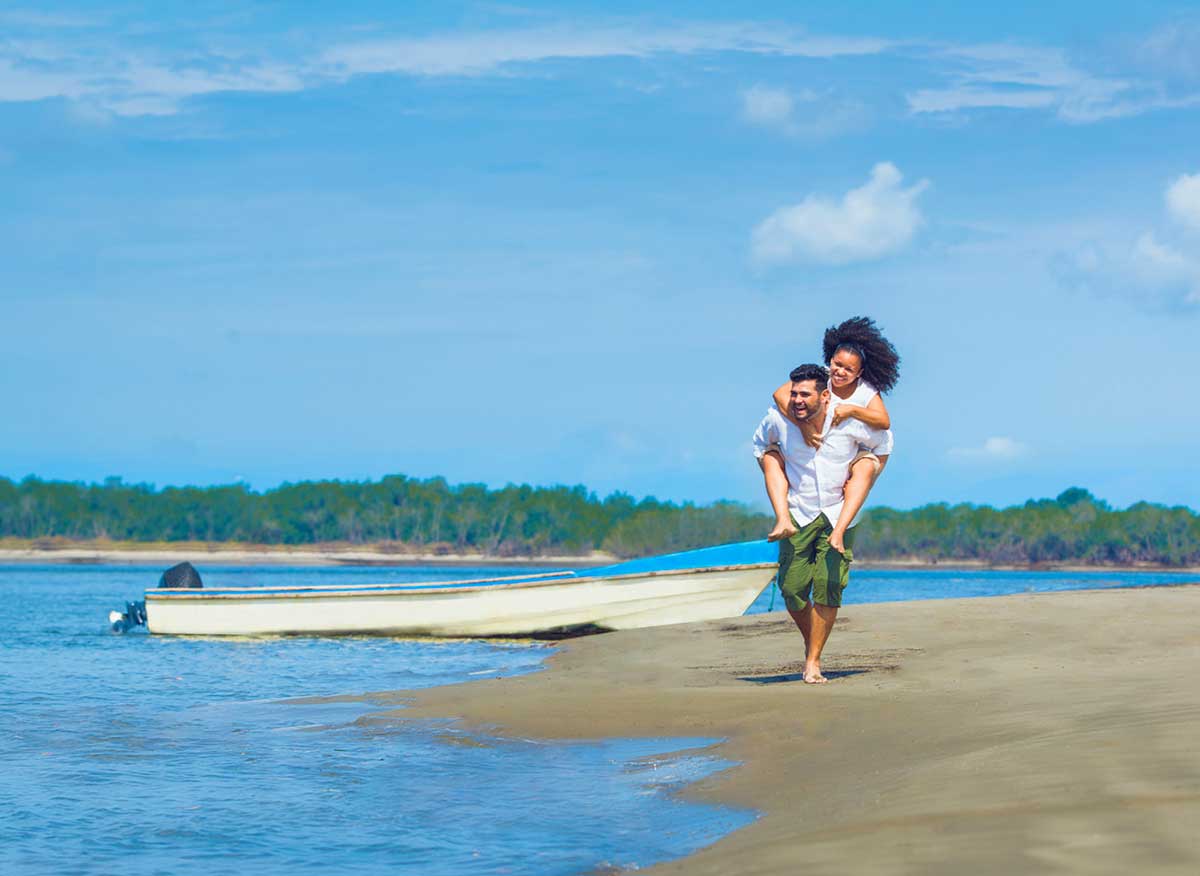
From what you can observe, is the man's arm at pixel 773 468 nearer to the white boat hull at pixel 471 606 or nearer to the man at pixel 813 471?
the man at pixel 813 471

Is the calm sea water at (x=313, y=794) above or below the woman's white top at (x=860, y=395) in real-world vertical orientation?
below

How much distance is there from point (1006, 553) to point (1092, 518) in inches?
385

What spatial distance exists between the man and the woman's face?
Answer: 14cm

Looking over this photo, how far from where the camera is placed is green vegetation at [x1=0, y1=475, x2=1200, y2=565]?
137 m

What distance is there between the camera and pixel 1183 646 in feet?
32.7

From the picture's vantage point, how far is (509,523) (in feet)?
485

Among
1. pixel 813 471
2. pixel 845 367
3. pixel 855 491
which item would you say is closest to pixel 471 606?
pixel 813 471

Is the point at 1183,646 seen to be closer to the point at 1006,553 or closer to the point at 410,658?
the point at 410,658

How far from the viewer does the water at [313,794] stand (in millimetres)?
5266

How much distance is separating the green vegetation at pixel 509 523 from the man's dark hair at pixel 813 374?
415 ft

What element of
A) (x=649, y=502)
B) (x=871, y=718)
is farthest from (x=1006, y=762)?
(x=649, y=502)

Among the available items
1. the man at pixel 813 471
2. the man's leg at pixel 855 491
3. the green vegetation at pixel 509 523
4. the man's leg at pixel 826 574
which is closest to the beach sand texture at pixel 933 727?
the man's leg at pixel 826 574

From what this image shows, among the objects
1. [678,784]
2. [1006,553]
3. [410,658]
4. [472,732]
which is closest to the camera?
[678,784]

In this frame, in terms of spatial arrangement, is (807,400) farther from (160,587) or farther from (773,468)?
(160,587)
